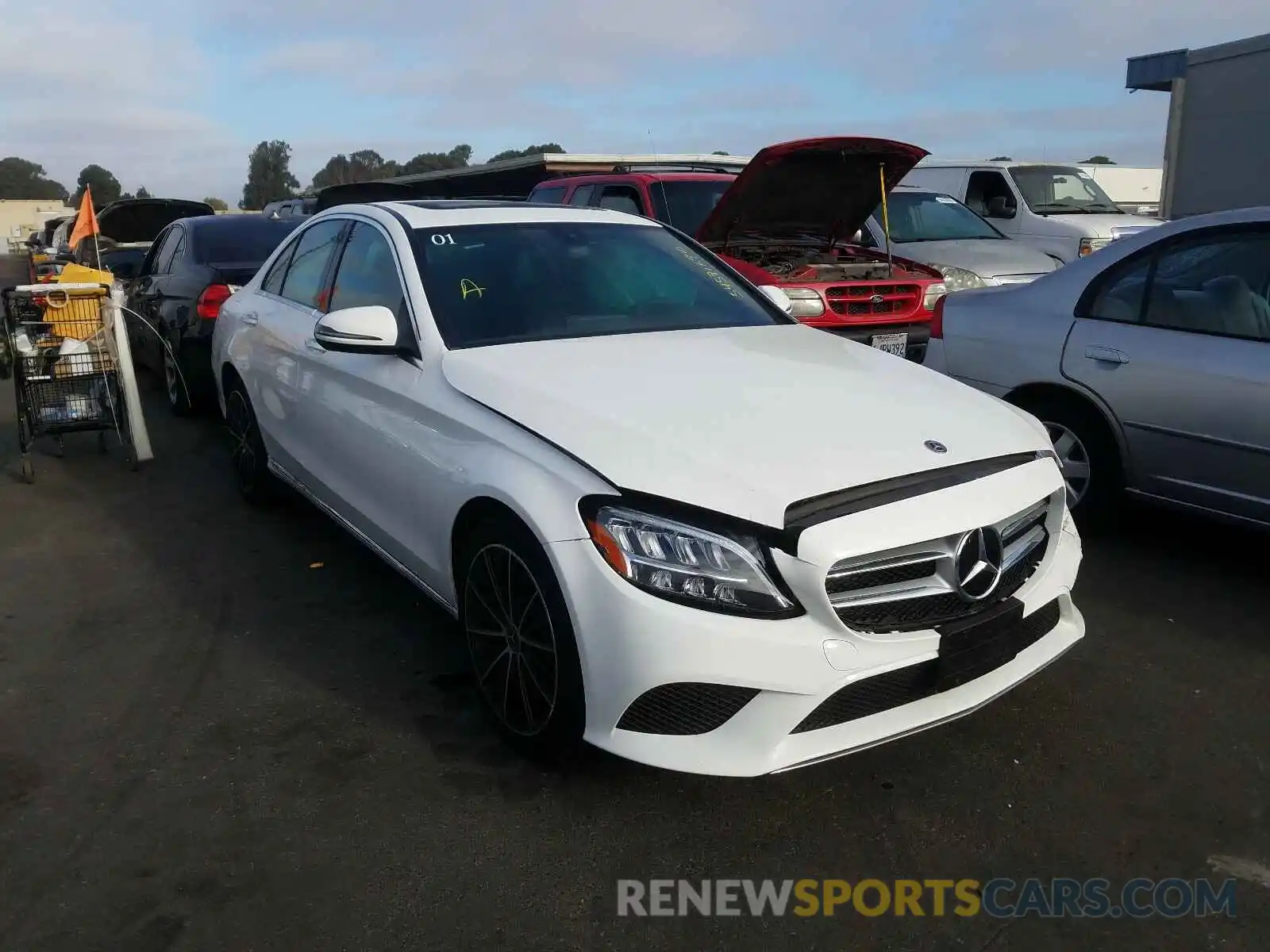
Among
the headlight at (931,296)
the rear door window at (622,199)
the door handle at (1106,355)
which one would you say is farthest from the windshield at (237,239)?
the door handle at (1106,355)

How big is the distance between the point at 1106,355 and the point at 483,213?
2.83 meters

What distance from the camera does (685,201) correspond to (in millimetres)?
9219

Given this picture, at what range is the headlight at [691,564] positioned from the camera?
2688 millimetres

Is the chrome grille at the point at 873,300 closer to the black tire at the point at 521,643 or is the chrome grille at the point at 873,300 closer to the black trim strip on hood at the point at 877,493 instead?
the black trim strip on hood at the point at 877,493

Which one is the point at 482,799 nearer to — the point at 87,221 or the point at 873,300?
the point at 873,300

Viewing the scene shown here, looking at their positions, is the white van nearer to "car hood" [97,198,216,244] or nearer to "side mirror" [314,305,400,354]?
"side mirror" [314,305,400,354]

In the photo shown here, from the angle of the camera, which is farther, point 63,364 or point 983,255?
point 983,255

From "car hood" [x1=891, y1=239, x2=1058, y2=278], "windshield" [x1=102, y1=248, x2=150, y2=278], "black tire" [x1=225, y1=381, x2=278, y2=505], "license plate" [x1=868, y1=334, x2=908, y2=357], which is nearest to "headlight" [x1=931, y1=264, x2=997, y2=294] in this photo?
"car hood" [x1=891, y1=239, x2=1058, y2=278]

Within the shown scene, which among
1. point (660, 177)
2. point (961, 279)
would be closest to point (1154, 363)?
point (961, 279)

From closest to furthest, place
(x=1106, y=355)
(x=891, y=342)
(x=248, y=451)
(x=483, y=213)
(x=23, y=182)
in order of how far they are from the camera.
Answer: (x=483, y=213) → (x=1106, y=355) → (x=248, y=451) → (x=891, y=342) → (x=23, y=182)

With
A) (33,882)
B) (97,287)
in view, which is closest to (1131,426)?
(33,882)

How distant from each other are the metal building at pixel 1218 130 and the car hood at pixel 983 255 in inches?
225

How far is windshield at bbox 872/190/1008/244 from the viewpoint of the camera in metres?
10.7

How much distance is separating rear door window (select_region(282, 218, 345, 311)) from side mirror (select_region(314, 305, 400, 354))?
3.51 feet
